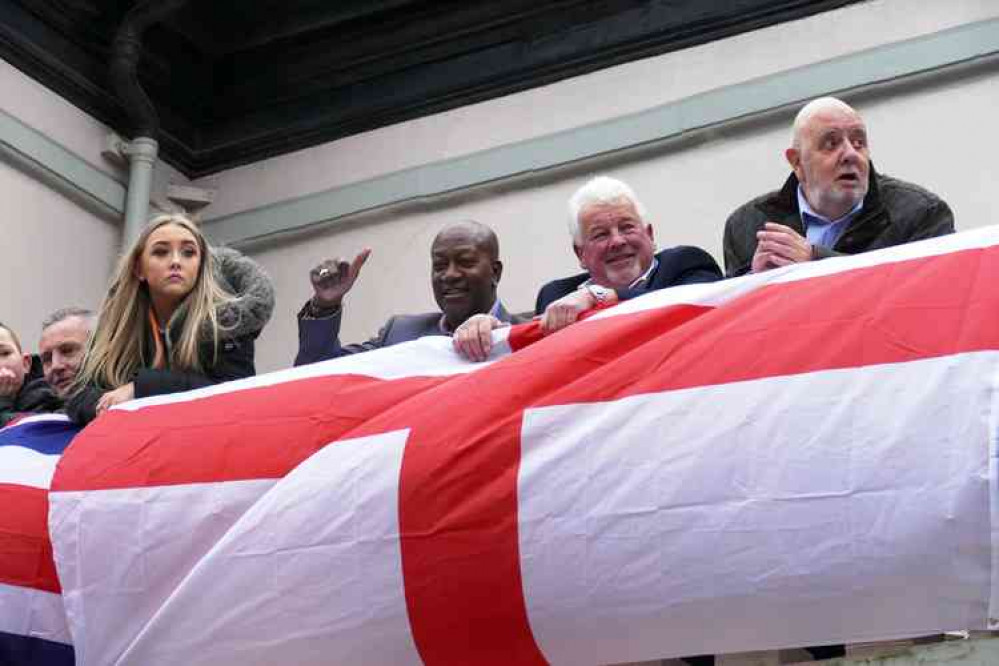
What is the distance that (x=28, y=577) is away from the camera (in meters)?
4.36

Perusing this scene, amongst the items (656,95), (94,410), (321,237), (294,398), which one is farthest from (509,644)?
(321,237)

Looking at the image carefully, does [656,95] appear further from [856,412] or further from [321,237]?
[856,412]

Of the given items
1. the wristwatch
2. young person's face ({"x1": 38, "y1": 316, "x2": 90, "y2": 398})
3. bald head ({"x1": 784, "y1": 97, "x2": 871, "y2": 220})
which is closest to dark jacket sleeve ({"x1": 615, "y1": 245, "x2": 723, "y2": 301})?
the wristwatch

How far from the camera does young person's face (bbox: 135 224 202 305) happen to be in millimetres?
5059

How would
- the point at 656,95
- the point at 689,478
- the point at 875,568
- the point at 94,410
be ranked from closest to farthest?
the point at 875,568 < the point at 689,478 < the point at 94,410 < the point at 656,95

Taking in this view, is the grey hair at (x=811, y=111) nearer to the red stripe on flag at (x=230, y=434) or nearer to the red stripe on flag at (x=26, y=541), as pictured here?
the red stripe on flag at (x=230, y=434)

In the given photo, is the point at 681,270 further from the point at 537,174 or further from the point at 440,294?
the point at 537,174

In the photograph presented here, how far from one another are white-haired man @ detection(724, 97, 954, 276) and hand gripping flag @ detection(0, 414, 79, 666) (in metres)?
1.60

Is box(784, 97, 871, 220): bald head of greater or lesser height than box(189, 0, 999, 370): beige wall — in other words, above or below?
below

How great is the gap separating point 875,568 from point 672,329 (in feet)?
2.64

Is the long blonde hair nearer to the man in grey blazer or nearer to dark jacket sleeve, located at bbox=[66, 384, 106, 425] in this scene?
dark jacket sleeve, located at bbox=[66, 384, 106, 425]

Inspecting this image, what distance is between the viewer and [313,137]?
7.96m

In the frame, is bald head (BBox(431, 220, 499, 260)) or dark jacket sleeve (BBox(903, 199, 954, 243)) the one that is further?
bald head (BBox(431, 220, 499, 260))

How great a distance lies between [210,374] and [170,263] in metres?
0.34
